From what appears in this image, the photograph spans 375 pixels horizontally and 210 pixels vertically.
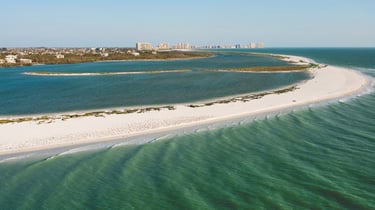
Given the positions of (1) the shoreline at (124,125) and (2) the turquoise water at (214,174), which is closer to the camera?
(2) the turquoise water at (214,174)

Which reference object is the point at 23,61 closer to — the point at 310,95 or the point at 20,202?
the point at 310,95

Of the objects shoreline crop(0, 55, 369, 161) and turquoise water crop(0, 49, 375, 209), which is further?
shoreline crop(0, 55, 369, 161)

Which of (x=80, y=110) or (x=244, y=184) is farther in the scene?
(x=80, y=110)

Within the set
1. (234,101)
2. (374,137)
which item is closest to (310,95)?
(234,101)
